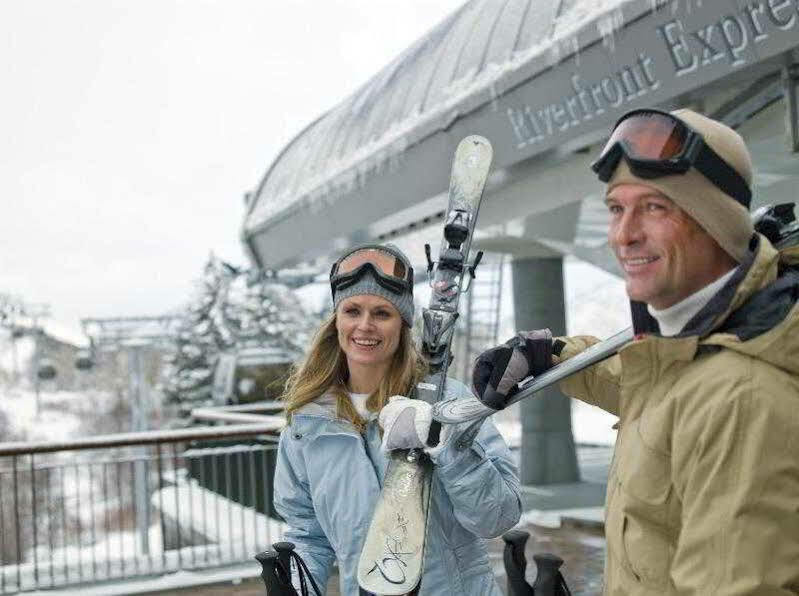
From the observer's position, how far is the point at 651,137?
4.49 ft

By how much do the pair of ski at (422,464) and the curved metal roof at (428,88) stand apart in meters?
2.60

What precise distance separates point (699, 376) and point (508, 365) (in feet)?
1.49

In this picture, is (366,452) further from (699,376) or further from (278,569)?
(699,376)

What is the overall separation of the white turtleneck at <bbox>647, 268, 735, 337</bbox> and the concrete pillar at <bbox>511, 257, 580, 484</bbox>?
26.9 feet

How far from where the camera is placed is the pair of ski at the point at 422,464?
2043mm

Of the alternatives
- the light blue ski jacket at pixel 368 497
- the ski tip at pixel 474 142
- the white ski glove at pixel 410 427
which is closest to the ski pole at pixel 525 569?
the light blue ski jacket at pixel 368 497

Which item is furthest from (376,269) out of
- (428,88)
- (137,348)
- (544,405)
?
(137,348)

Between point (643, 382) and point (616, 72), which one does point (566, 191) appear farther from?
point (643, 382)

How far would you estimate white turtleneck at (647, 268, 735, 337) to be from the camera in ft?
4.31

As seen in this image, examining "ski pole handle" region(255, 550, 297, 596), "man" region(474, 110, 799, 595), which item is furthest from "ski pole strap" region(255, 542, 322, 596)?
"man" region(474, 110, 799, 595)

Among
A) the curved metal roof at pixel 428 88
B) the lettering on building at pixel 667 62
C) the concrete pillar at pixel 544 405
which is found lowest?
the concrete pillar at pixel 544 405

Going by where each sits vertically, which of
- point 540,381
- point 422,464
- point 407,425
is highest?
point 540,381

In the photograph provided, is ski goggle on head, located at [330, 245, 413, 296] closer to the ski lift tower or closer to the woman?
the woman

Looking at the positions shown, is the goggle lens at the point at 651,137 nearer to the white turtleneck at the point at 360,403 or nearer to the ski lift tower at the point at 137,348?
the white turtleneck at the point at 360,403
